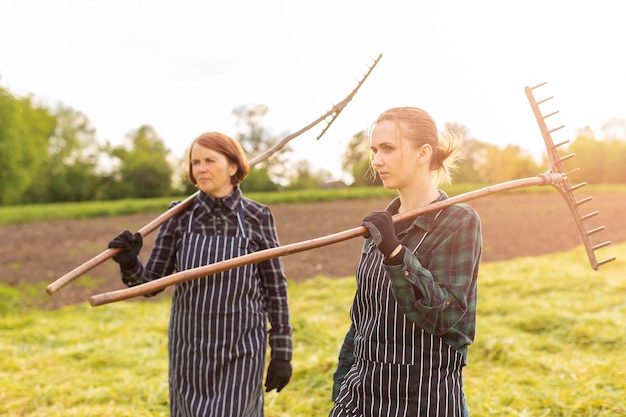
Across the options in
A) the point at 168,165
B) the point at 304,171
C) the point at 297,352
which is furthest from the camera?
the point at 168,165

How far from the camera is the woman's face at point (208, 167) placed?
8.05ft

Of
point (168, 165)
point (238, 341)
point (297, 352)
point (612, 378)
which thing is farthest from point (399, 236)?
point (168, 165)

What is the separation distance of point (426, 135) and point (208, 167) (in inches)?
46.2

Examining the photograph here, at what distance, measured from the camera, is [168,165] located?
41750 mm

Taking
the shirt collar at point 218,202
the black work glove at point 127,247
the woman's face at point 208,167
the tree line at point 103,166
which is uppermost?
the tree line at point 103,166

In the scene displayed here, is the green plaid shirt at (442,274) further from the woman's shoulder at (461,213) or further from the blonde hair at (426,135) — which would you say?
the blonde hair at (426,135)

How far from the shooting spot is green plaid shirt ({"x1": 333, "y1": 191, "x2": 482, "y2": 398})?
147cm

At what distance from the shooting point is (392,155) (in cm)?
164

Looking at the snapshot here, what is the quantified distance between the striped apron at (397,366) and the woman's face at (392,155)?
21cm

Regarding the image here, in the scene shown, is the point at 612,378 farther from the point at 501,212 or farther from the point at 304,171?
the point at 304,171

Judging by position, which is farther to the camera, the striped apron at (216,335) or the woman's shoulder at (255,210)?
the woman's shoulder at (255,210)

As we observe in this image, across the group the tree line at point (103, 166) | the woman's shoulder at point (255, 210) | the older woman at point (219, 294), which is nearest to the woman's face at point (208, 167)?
the older woman at point (219, 294)

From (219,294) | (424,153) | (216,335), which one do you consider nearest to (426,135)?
(424,153)

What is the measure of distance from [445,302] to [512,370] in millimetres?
2868
